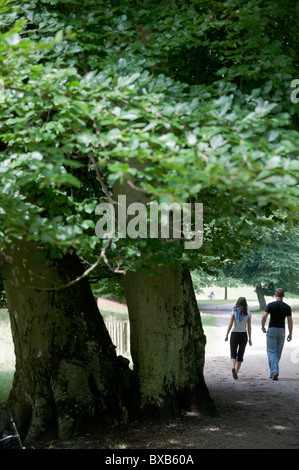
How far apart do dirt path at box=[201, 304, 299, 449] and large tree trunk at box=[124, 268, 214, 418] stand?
2.36 ft

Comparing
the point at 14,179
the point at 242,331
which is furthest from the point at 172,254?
the point at 242,331

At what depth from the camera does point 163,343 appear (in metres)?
8.33

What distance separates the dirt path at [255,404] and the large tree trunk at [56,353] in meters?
1.61

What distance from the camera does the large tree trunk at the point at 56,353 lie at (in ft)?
25.9

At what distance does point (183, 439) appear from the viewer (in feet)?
24.7

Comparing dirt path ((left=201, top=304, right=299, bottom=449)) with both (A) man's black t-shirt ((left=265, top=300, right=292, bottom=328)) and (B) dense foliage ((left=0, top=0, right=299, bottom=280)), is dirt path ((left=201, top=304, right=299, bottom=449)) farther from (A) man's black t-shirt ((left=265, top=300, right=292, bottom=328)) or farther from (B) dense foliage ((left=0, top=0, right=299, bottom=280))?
(B) dense foliage ((left=0, top=0, right=299, bottom=280))

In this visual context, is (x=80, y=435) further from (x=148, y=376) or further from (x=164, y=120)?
(x=164, y=120)

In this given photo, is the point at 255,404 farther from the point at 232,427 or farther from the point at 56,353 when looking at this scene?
the point at 56,353

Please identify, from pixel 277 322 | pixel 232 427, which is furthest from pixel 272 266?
pixel 232 427

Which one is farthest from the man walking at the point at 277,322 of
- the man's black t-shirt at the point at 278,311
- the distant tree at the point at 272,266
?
the distant tree at the point at 272,266

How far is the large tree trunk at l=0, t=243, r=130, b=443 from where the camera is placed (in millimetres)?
7895

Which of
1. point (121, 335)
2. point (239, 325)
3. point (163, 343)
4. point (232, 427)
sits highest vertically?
point (163, 343)

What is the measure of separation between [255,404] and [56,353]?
12.8 feet

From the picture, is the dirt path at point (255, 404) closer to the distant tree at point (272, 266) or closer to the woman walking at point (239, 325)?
the woman walking at point (239, 325)
